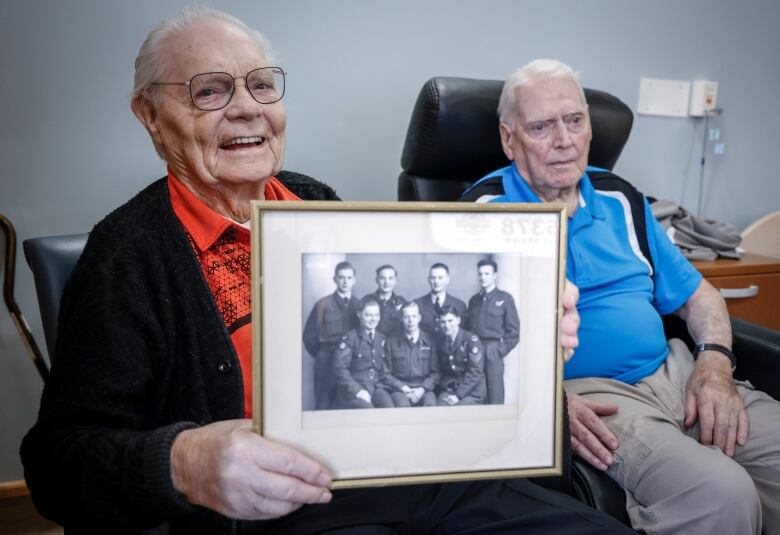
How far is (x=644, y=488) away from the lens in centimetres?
95

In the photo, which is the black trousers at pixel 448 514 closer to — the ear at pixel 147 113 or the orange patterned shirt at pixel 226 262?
the orange patterned shirt at pixel 226 262

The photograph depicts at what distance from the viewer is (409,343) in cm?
59

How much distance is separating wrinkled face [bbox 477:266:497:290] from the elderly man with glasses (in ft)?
0.46

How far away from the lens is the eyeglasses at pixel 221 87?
2.79 ft

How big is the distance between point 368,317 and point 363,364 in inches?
2.0

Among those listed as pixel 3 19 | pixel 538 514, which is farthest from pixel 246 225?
pixel 3 19

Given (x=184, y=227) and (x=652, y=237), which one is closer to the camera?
(x=184, y=227)

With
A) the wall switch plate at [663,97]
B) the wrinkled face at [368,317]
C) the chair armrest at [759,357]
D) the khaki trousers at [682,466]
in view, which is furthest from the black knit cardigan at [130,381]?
the wall switch plate at [663,97]

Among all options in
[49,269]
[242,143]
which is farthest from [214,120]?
[49,269]

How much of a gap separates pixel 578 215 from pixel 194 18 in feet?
3.04

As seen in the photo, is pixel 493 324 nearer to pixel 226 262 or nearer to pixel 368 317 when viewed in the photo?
pixel 368 317

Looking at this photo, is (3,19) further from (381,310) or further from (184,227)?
(381,310)

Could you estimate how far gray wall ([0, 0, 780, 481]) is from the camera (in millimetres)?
1521

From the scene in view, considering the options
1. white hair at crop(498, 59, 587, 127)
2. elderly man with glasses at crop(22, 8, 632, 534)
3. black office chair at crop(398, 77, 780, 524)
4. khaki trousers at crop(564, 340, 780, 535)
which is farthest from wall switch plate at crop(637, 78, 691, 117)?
elderly man with glasses at crop(22, 8, 632, 534)
